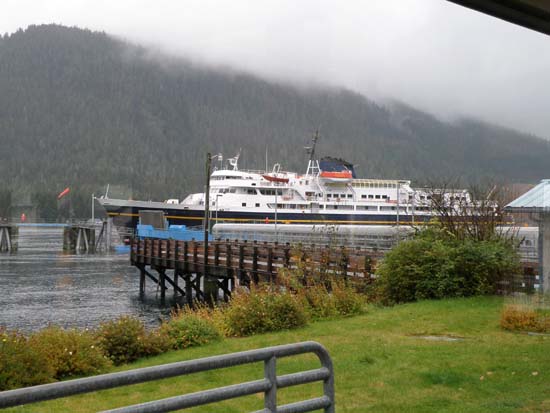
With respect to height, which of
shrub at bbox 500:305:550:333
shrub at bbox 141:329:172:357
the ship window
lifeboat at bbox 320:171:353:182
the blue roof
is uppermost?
lifeboat at bbox 320:171:353:182

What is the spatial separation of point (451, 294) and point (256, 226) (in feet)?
183

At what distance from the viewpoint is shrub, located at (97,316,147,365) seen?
11047 millimetres

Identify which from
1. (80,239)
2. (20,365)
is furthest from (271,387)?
(80,239)

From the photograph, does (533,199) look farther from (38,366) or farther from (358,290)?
(38,366)

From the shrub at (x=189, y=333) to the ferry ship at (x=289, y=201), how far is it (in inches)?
2605

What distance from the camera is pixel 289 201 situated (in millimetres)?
84750

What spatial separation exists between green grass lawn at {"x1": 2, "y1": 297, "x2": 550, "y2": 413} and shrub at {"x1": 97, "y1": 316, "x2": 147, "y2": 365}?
0.44m

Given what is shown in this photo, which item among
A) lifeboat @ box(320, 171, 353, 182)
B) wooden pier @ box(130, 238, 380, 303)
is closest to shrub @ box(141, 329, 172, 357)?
wooden pier @ box(130, 238, 380, 303)

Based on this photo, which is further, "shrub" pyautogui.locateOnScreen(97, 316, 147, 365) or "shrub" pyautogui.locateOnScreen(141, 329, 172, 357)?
"shrub" pyautogui.locateOnScreen(141, 329, 172, 357)

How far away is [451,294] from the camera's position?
16.7 meters

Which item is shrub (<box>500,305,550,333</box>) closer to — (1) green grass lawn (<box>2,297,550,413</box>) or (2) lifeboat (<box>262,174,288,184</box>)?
(1) green grass lawn (<box>2,297,550,413</box>)

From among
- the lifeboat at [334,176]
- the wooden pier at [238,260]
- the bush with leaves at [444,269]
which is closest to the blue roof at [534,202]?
the bush with leaves at [444,269]

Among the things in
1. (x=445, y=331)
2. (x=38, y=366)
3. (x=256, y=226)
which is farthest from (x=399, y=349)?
(x=256, y=226)

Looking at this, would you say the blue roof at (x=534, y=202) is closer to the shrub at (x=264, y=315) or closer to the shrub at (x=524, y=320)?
the shrub at (x=524, y=320)
